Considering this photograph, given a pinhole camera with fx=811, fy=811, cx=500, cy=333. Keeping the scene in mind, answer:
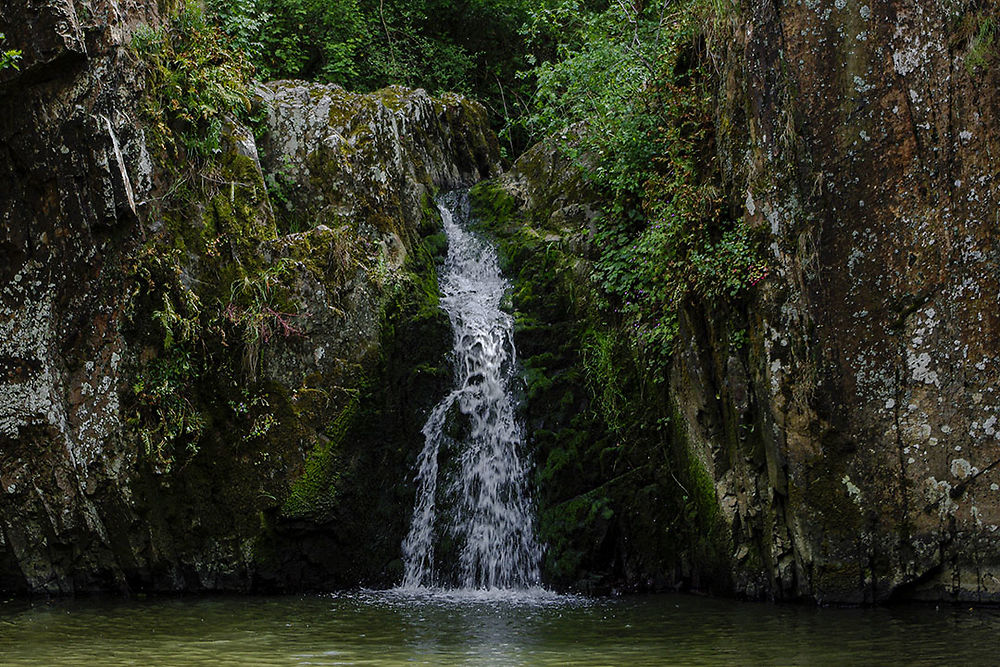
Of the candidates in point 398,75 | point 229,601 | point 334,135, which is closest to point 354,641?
point 229,601

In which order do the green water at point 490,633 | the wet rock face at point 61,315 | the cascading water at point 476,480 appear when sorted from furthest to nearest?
the cascading water at point 476,480, the wet rock face at point 61,315, the green water at point 490,633

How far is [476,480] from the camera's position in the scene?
9.98 metres

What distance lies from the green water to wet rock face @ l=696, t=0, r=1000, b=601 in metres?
0.62

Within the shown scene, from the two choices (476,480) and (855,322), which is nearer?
(855,322)

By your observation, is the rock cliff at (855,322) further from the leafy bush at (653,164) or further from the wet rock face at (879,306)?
the leafy bush at (653,164)

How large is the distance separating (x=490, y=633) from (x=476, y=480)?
3419 millimetres

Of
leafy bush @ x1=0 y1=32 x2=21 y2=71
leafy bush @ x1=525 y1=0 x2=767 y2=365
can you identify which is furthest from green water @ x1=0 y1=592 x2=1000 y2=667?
leafy bush @ x1=0 y1=32 x2=21 y2=71

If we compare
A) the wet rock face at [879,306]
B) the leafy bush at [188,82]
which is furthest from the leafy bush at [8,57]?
the wet rock face at [879,306]

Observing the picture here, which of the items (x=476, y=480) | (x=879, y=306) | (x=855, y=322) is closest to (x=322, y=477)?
(x=476, y=480)

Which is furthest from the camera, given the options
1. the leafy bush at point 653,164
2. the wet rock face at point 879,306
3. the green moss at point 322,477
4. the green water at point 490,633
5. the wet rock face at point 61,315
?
the green moss at point 322,477

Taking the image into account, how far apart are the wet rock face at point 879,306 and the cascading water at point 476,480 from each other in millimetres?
2951

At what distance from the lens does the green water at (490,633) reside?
5.52 meters

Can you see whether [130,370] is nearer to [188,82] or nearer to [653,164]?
[188,82]

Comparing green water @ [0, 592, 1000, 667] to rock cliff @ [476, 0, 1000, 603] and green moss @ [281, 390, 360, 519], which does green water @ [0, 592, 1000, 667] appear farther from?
green moss @ [281, 390, 360, 519]
